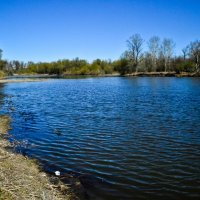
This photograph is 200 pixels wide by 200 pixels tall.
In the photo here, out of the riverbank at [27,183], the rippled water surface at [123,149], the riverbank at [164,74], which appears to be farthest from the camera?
the riverbank at [164,74]

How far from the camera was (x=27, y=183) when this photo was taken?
32.8 feet

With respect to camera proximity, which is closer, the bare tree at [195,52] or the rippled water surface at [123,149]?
the rippled water surface at [123,149]

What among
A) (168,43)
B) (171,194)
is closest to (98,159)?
(171,194)

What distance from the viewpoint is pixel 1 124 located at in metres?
23.0

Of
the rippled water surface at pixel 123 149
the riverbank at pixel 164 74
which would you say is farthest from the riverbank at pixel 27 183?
the riverbank at pixel 164 74

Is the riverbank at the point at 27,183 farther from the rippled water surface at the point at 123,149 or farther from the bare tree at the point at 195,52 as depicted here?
the bare tree at the point at 195,52

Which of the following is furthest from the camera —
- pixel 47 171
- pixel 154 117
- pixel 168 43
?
pixel 168 43

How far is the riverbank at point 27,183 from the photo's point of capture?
29.4 feet

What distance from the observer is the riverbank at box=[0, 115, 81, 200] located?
8.97 m

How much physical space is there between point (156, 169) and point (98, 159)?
9.24 ft

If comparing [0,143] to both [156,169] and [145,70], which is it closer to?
[156,169]

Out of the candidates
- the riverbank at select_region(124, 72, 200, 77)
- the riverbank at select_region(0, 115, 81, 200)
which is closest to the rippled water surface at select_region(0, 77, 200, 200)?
the riverbank at select_region(0, 115, 81, 200)

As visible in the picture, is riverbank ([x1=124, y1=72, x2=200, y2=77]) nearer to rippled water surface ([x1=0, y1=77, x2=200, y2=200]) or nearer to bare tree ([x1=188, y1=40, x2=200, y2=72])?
bare tree ([x1=188, y1=40, x2=200, y2=72])

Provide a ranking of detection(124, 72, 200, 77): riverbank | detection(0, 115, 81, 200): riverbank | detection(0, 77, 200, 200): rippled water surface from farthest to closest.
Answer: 1. detection(124, 72, 200, 77): riverbank
2. detection(0, 77, 200, 200): rippled water surface
3. detection(0, 115, 81, 200): riverbank
